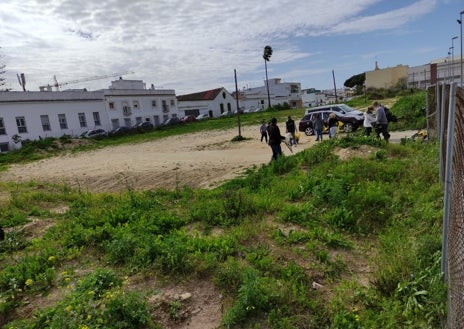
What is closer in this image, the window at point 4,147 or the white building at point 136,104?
the window at point 4,147

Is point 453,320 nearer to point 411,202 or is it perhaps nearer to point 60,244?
point 411,202

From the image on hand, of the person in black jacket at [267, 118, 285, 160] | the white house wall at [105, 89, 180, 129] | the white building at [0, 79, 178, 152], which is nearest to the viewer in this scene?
the person in black jacket at [267, 118, 285, 160]

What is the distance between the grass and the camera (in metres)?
3.32

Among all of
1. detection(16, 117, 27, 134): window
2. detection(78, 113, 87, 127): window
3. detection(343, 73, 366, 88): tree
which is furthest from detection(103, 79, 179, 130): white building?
detection(343, 73, 366, 88): tree

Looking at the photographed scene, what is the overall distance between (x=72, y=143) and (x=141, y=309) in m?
30.6

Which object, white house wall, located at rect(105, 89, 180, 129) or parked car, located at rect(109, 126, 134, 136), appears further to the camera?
white house wall, located at rect(105, 89, 180, 129)

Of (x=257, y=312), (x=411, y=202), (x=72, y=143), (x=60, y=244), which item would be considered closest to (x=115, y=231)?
(x=60, y=244)

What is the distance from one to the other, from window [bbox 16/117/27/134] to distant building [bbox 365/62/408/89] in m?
53.7

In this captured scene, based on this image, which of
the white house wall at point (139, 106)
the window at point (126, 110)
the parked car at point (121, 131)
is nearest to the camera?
the parked car at point (121, 131)

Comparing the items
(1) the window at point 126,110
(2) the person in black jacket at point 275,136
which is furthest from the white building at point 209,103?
(2) the person in black jacket at point 275,136

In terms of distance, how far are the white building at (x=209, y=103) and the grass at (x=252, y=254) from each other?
5563 centimetres

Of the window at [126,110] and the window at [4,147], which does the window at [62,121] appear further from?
the window at [126,110]

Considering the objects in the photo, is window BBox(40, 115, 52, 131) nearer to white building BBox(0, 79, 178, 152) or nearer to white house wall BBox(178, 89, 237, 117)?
white building BBox(0, 79, 178, 152)

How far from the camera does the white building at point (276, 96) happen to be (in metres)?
76.8
